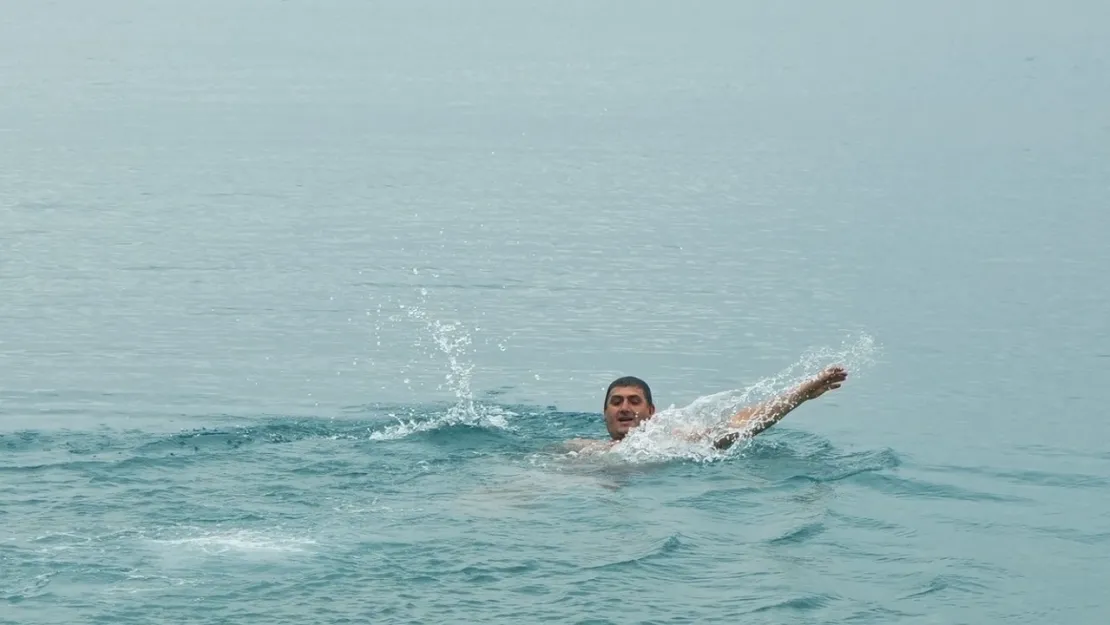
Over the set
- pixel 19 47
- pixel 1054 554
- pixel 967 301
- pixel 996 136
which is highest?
pixel 19 47

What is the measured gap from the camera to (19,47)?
38250 millimetres

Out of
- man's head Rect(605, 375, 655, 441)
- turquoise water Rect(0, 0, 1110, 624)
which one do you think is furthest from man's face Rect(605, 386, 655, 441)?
turquoise water Rect(0, 0, 1110, 624)

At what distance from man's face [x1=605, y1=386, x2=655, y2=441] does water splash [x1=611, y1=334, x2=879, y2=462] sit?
0.08 m

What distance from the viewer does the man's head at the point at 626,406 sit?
14148 mm

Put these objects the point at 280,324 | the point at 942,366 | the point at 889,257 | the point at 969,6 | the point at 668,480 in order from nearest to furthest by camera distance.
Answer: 1. the point at 668,480
2. the point at 942,366
3. the point at 280,324
4. the point at 889,257
5. the point at 969,6

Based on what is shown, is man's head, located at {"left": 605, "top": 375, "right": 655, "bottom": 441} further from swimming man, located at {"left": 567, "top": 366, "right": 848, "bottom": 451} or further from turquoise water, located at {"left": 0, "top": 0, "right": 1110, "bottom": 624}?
turquoise water, located at {"left": 0, "top": 0, "right": 1110, "bottom": 624}

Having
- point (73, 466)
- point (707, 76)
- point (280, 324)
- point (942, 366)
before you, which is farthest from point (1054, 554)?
point (707, 76)

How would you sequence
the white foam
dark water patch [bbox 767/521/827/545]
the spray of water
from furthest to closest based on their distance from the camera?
the spray of water, dark water patch [bbox 767/521/827/545], the white foam

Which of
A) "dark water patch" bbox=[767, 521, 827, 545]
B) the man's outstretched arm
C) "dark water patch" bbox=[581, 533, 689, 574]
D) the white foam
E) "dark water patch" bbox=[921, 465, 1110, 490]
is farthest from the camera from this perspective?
"dark water patch" bbox=[921, 465, 1110, 490]

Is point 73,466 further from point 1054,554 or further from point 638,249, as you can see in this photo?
point 638,249

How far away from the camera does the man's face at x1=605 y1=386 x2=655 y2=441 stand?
1415 centimetres

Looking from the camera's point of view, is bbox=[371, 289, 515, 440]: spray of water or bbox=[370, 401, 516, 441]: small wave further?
bbox=[371, 289, 515, 440]: spray of water

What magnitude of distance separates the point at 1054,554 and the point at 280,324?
28.8 feet

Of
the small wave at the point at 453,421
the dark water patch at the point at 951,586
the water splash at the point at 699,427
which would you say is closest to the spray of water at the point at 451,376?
the small wave at the point at 453,421
